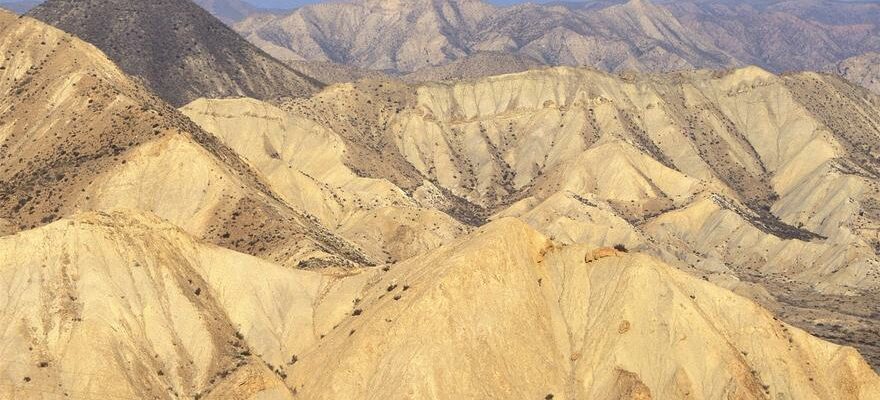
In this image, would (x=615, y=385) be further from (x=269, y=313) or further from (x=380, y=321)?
(x=269, y=313)

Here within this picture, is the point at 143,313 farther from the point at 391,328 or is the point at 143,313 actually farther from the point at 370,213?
the point at 370,213

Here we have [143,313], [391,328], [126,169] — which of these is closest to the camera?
[391,328]

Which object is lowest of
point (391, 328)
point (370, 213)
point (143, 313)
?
point (370, 213)

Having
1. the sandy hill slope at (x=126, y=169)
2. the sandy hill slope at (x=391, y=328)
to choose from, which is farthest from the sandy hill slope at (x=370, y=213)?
the sandy hill slope at (x=391, y=328)

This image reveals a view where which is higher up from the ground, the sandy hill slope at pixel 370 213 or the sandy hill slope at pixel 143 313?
the sandy hill slope at pixel 143 313

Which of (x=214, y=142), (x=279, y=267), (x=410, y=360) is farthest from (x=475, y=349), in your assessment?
(x=214, y=142)

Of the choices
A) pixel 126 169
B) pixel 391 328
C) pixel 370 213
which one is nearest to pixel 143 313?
pixel 391 328

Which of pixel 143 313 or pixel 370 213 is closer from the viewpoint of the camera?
pixel 143 313

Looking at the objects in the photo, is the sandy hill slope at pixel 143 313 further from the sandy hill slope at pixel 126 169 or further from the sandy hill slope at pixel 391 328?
the sandy hill slope at pixel 126 169
